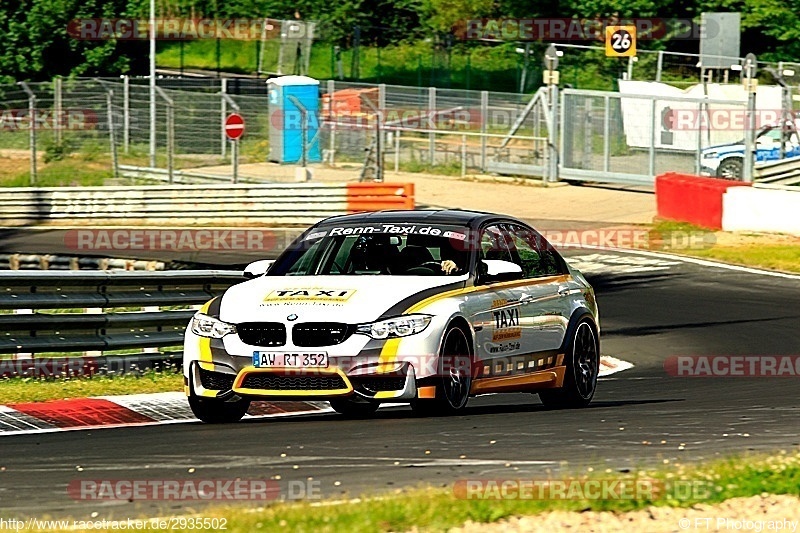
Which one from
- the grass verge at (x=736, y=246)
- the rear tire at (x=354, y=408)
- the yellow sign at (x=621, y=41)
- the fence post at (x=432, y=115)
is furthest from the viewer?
the yellow sign at (x=621, y=41)

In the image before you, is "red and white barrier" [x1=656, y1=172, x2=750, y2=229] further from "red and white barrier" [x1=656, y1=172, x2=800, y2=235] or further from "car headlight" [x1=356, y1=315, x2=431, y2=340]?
"car headlight" [x1=356, y1=315, x2=431, y2=340]

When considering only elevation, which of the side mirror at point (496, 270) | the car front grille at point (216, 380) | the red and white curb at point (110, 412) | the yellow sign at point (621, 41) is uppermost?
the yellow sign at point (621, 41)

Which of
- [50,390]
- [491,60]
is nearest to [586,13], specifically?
[491,60]

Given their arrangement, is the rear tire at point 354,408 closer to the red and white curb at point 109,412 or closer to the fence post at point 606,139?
the red and white curb at point 109,412

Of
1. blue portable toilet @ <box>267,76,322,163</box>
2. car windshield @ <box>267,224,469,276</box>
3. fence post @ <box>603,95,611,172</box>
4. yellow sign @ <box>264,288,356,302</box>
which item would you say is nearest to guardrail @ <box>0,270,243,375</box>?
car windshield @ <box>267,224,469,276</box>

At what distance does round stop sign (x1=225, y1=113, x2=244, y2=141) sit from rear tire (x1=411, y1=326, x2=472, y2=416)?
24432 millimetres

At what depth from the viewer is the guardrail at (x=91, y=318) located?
44.5 ft

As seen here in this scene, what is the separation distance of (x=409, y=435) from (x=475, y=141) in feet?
101

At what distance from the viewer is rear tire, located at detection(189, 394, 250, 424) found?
10703 millimetres

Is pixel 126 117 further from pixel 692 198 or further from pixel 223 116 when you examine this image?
pixel 692 198

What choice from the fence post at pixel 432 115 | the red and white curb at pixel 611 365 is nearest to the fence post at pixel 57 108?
the fence post at pixel 432 115

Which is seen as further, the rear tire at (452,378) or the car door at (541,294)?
the car door at (541,294)

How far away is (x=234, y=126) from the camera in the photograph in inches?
1377

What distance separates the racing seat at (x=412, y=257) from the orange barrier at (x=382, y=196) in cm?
1847
